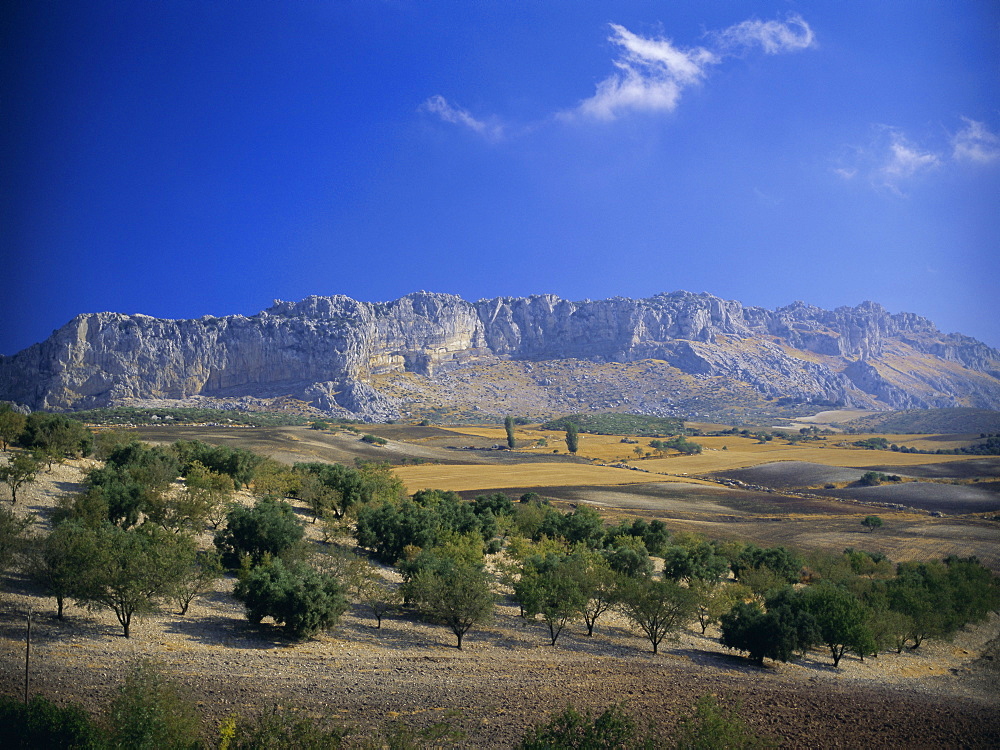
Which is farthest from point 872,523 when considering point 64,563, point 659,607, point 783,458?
point 64,563

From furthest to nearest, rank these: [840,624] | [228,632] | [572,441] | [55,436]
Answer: [572,441] < [55,436] < [840,624] < [228,632]

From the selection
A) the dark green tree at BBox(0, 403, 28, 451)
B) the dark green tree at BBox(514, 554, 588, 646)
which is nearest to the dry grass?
the dark green tree at BBox(0, 403, 28, 451)

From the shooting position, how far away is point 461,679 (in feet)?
62.0

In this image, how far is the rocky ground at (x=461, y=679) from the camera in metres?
15.6

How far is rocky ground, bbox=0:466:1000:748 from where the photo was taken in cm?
1559

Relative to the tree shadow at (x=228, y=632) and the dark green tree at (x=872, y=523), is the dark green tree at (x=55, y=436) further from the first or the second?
the dark green tree at (x=872, y=523)

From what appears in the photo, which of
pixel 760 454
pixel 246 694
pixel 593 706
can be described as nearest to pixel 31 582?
pixel 246 694

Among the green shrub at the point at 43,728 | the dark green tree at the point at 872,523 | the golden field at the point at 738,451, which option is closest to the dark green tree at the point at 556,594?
the green shrub at the point at 43,728

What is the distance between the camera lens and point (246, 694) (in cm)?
1562

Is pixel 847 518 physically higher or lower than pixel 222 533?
lower

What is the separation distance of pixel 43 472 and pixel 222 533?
1555cm

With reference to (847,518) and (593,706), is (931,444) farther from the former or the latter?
(593,706)

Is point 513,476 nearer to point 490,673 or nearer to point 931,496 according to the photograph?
point 931,496

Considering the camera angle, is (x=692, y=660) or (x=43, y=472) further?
(x=43, y=472)
